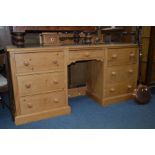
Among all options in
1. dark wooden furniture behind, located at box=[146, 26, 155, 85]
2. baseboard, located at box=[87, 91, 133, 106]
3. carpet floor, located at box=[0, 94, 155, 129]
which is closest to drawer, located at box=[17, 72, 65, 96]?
carpet floor, located at box=[0, 94, 155, 129]

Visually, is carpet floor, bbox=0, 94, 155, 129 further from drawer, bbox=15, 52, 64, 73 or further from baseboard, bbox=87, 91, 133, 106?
drawer, bbox=15, 52, 64, 73

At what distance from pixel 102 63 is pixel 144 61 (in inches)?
48.7

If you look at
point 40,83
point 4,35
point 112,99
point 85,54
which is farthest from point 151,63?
point 4,35

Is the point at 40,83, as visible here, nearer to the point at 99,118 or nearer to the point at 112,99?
the point at 99,118

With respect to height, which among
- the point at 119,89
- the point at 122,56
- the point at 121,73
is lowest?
the point at 119,89

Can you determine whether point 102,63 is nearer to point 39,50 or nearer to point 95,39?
point 95,39

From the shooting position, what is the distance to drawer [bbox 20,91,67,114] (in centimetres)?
201

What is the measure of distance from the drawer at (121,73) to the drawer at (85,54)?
0.84 ft

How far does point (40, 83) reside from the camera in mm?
2025

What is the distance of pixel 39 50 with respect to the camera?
1918 millimetres

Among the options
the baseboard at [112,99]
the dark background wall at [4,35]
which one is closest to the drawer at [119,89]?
the baseboard at [112,99]

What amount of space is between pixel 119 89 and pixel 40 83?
116 centimetres

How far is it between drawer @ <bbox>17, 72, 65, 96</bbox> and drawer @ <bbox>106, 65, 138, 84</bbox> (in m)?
0.68
